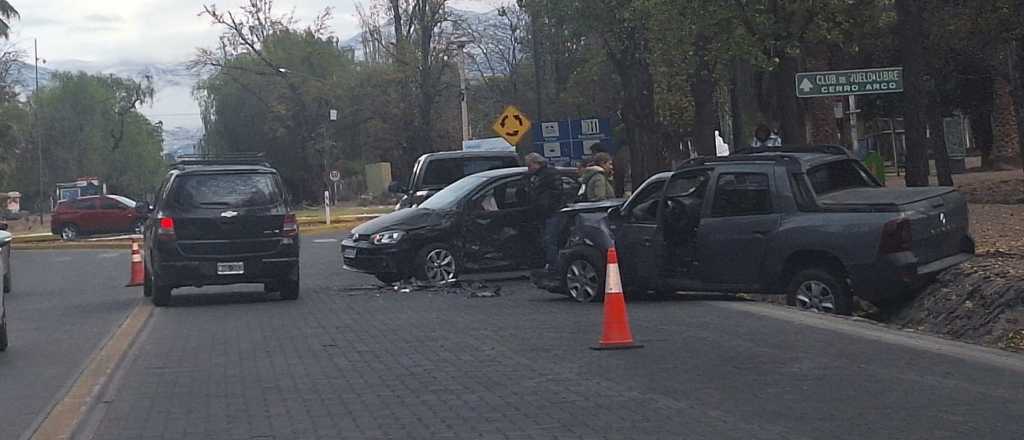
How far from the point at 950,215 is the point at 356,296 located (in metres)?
8.02

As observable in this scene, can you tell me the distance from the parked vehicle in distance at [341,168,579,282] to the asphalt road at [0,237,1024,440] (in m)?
3.87

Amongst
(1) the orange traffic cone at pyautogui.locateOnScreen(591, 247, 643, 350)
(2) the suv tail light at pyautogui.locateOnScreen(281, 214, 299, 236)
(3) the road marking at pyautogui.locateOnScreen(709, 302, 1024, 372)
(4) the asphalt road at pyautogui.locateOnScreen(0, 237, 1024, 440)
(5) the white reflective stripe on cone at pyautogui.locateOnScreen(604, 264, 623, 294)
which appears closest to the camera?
(4) the asphalt road at pyautogui.locateOnScreen(0, 237, 1024, 440)

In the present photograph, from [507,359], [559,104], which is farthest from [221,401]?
[559,104]

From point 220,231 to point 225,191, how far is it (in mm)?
547

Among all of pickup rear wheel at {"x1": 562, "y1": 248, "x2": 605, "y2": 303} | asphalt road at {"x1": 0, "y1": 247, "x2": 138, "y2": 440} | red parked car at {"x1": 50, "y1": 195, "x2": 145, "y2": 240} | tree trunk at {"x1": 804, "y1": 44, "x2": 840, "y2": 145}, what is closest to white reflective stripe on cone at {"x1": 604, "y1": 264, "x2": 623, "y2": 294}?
pickup rear wheel at {"x1": 562, "y1": 248, "x2": 605, "y2": 303}

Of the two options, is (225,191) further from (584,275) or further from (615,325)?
(615,325)

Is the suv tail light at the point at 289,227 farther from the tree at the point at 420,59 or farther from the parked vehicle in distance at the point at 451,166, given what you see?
the tree at the point at 420,59

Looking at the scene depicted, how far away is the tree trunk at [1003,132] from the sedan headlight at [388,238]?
106 ft

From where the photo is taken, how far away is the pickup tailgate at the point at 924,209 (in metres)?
13.0

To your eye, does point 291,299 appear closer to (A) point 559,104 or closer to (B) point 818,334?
(B) point 818,334

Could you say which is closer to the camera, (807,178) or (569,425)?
(569,425)

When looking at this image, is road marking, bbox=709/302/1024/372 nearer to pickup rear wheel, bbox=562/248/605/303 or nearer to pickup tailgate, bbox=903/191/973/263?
pickup tailgate, bbox=903/191/973/263

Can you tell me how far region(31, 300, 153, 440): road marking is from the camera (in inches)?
341

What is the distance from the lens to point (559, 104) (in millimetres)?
60875
